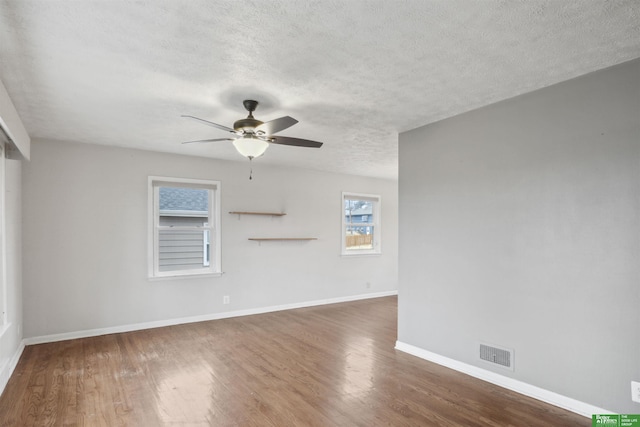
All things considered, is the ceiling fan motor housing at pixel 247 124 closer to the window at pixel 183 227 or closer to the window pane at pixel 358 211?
the window at pixel 183 227

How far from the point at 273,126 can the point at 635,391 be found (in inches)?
124

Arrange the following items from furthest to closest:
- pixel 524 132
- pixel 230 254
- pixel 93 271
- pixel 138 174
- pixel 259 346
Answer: pixel 230 254 < pixel 138 174 < pixel 93 271 < pixel 259 346 < pixel 524 132

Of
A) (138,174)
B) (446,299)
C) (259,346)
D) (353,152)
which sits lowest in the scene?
(259,346)

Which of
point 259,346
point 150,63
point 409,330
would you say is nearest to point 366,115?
point 150,63

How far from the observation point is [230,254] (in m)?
5.74

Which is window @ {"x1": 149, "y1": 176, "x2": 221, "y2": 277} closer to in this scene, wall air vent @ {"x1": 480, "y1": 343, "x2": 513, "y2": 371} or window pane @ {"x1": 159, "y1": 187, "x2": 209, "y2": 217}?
window pane @ {"x1": 159, "y1": 187, "x2": 209, "y2": 217}

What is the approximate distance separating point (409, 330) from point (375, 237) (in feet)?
11.9

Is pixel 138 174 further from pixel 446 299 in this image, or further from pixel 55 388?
pixel 446 299

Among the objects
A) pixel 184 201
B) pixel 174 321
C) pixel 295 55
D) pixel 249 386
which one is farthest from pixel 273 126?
pixel 174 321

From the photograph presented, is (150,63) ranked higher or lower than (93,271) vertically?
higher

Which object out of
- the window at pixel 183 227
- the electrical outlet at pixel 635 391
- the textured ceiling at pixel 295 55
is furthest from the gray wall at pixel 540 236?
the window at pixel 183 227

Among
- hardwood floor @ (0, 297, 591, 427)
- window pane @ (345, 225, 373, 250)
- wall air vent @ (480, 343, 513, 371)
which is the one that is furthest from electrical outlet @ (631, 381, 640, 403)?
window pane @ (345, 225, 373, 250)

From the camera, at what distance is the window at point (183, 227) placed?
16.9ft

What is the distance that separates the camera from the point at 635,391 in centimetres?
239
